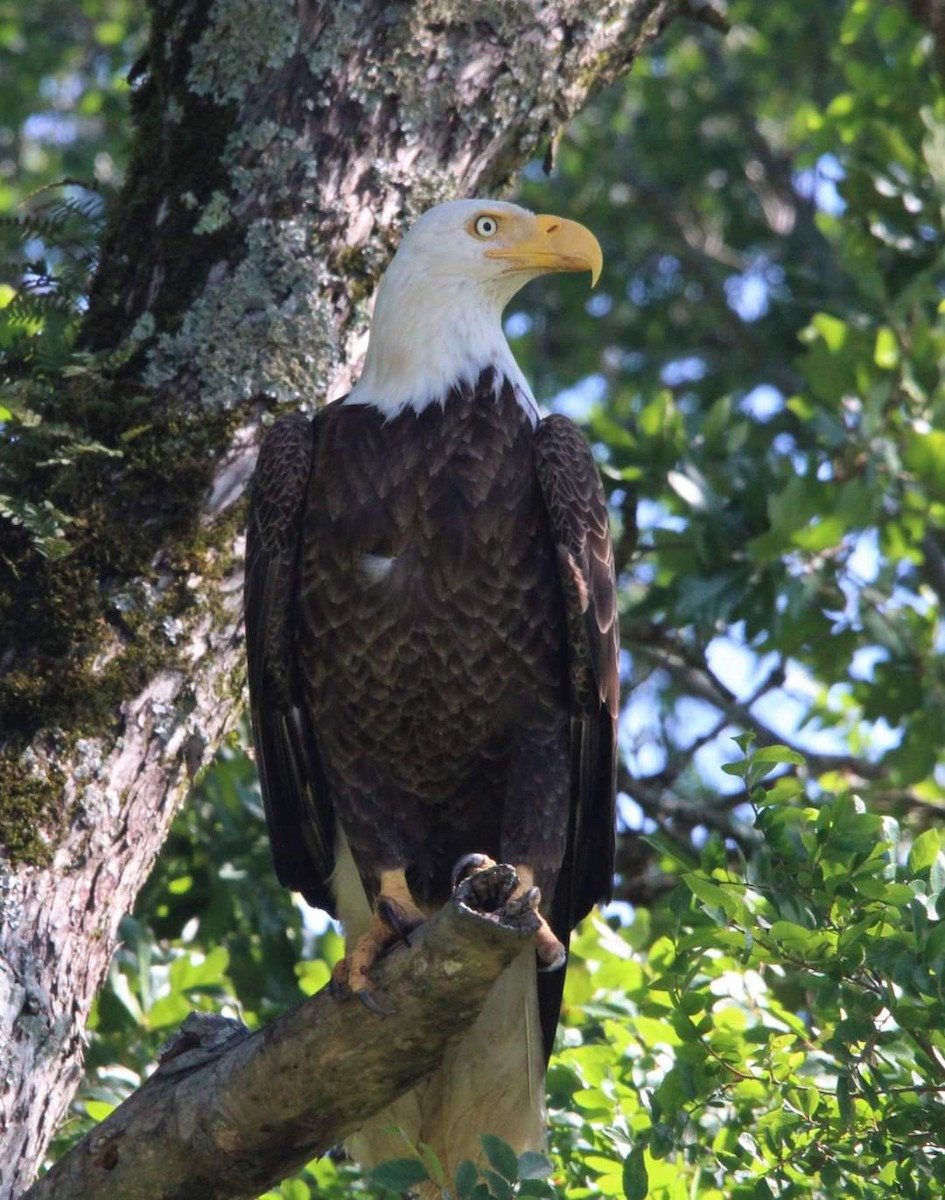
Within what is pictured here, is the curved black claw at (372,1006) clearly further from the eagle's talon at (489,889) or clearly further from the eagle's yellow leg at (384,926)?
the eagle's talon at (489,889)

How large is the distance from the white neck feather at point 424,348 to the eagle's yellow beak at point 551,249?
14 centimetres

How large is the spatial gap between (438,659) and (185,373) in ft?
3.18

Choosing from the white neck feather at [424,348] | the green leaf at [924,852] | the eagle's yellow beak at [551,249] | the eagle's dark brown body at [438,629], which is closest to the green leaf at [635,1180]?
the green leaf at [924,852]

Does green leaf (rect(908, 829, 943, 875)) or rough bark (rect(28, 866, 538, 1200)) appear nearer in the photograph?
rough bark (rect(28, 866, 538, 1200))

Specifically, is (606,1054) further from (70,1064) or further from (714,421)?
(714,421)

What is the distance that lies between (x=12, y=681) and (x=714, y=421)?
10.8ft

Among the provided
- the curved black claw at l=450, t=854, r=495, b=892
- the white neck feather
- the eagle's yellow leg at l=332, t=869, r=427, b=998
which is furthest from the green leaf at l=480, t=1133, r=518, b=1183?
the white neck feather

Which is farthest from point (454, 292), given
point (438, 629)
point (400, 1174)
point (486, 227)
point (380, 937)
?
point (400, 1174)

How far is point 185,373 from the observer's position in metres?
4.05

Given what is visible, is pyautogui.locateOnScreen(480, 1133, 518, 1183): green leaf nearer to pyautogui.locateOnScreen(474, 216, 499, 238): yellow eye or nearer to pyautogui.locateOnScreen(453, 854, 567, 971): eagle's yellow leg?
pyautogui.locateOnScreen(453, 854, 567, 971): eagle's yellow leg

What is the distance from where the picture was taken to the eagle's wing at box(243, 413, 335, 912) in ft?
13.4

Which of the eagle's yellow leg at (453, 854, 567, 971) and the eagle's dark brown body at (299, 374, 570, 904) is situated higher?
the eagle's dark brown body at (299, 374, 570, 904)

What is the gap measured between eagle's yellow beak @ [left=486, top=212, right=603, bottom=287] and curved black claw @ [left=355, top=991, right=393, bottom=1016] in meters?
2.24

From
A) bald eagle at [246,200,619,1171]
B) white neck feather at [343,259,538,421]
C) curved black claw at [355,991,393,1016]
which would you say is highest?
white neck feather at [343,259,538,421]
